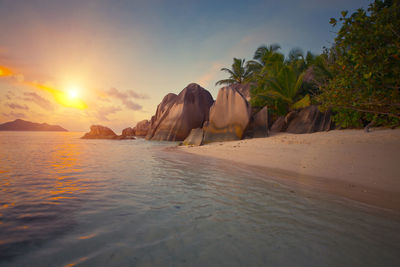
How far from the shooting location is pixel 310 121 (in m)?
9.57

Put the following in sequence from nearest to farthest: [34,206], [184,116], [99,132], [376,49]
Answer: [34,206] < [376,49] < [184,116] < [99,132]

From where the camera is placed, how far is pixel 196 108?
1883 cm

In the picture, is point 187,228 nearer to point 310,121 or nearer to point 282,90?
point 310,121

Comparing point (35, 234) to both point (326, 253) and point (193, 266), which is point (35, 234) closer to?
point (193, 266)

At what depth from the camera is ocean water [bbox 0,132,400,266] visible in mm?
1171

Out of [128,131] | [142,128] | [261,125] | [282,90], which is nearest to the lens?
[261,125]

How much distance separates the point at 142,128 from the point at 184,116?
1553 centimetres

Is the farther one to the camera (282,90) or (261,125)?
(282,90)

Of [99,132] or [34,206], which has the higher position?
[99,132]

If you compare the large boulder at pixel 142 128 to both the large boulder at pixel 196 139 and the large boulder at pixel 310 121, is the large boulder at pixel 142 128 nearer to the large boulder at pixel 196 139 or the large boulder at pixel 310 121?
the large boulder at pixel 196 139

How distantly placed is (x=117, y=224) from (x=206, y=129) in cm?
901

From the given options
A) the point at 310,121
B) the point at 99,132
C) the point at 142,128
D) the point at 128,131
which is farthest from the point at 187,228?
the point at 128,131

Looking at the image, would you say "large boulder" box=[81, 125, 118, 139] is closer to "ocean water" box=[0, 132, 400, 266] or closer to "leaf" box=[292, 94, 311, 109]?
"leaf" box=[292, 94, 311, 109]

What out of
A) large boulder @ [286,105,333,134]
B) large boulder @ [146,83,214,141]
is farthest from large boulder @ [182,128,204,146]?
large boulder @ [146,83,214,141]
